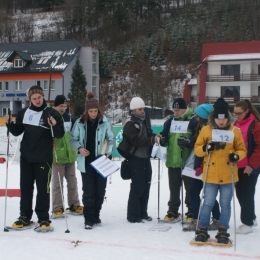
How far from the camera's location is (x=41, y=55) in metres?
47.4

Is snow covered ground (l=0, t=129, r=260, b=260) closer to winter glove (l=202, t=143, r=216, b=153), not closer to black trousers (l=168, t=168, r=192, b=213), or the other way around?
black trousers (l=168, t=168, r=192, b=213)

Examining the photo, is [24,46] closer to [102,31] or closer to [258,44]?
[102,31]

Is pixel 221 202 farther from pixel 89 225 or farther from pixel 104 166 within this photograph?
pixel 89 225

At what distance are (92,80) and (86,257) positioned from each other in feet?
142

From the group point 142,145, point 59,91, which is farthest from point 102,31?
point 142,145

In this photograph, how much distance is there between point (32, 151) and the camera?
604 cm

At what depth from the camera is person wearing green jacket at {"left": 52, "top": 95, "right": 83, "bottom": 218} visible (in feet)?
23.2

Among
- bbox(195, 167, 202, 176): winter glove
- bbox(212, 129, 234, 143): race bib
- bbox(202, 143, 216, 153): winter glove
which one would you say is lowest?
bbox(195, 167, 202, 176): winter glove

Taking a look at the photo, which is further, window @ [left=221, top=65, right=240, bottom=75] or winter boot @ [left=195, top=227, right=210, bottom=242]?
window @ [left=221, top=65, right=240, bottom=75]

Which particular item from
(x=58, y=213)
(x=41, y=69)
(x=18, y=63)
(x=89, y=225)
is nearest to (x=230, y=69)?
(x=41, y=69)

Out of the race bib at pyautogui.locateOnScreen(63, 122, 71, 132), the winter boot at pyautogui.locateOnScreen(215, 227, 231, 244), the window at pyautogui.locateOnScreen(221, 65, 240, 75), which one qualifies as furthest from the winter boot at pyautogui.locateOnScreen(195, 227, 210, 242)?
the window at pyautogui.locateOnScreen(221, 65, 240, 75)

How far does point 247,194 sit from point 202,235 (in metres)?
0.95

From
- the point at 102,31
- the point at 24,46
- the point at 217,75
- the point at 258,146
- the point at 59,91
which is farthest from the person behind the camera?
the point at 102,31

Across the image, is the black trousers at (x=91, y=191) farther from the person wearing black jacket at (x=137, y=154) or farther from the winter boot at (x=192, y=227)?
the winter boot at (x=192, y=227)
